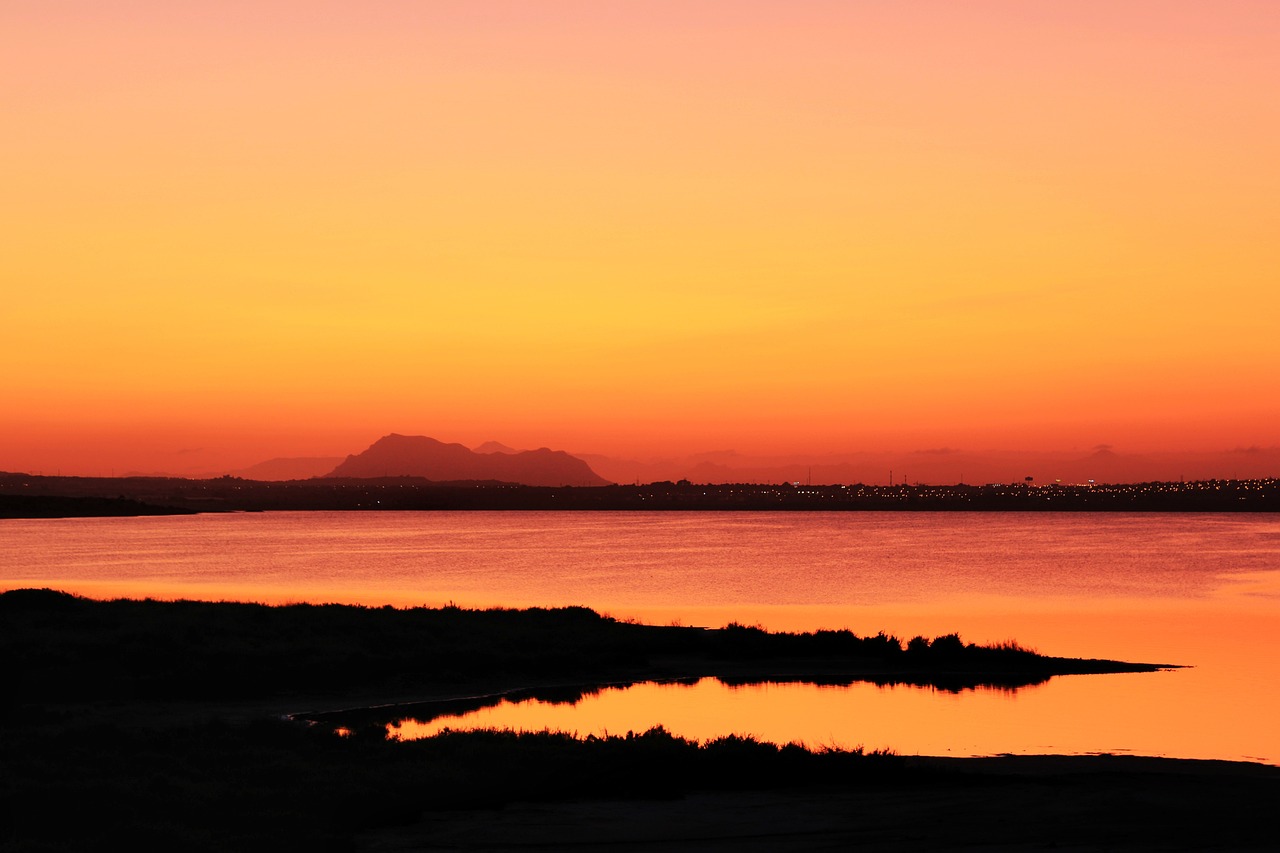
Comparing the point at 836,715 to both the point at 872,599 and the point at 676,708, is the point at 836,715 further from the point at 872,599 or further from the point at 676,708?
the point at 872,599

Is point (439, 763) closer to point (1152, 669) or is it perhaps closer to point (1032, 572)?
point (1152, 669)

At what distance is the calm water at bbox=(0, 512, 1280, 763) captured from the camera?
32219 mm

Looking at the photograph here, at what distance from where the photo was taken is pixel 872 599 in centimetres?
8312

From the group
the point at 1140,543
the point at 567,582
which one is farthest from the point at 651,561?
the point at 1140,543

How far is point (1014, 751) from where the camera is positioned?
28.5 m

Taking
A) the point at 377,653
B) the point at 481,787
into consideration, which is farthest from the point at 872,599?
the point at 481,787

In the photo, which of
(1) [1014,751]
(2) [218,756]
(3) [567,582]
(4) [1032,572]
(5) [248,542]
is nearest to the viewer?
(2) [218,756]

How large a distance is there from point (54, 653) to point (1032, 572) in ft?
309

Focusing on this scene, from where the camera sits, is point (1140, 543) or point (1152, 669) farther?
point (1140, 543)

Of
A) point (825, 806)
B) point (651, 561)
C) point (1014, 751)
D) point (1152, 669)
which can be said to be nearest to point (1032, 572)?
point (651, 561)

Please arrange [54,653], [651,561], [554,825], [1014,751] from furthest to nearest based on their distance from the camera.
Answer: [651,561]
[54,653]
[1014,751]
[554,825]

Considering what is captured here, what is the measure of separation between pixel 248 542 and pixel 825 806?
174 meters

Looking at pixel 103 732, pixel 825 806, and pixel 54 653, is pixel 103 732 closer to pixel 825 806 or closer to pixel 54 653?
pixel 825 806

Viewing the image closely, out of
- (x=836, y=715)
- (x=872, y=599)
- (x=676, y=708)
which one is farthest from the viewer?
(x=872, y=599)
